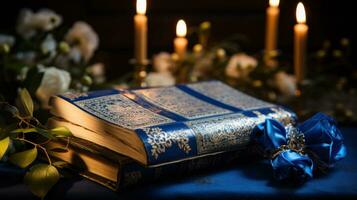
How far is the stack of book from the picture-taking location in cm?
79

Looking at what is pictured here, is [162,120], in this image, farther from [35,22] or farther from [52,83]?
[35,22]

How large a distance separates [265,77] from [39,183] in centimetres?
73

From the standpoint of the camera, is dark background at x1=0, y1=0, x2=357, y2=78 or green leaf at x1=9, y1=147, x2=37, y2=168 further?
dark background at x1=0, y1=0, x2=357, y2=78

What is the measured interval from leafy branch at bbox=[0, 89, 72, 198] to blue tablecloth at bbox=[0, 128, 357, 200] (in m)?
0.03

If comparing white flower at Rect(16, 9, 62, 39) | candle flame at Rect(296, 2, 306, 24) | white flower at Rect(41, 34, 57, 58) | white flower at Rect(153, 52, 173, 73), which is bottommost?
white flower at Rect(153, 52, 173, 73)

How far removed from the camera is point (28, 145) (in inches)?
37.0

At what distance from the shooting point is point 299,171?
Result: 828 millimetres

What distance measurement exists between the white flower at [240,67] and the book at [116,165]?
485mm

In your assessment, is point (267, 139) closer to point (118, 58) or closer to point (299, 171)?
point (299, 171)

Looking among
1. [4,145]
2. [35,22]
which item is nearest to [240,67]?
[35,22]

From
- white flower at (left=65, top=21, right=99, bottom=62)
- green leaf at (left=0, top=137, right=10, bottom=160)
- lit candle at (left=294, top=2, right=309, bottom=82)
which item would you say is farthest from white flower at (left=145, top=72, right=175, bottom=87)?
green leaf at (left=0, top=137, right=10, bottom=160)

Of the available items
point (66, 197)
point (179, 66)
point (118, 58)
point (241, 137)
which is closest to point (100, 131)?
point (66, 197)

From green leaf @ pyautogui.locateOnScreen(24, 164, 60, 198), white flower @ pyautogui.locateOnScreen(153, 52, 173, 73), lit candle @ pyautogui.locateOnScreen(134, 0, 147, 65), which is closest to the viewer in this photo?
green leaf @ pyautogui.locateOnScreen(24, 164, 60, 198)

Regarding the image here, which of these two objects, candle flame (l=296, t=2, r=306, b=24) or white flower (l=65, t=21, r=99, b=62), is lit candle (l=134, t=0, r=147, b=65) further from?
candle flame (l=296, t=2, r=306, b=24)
